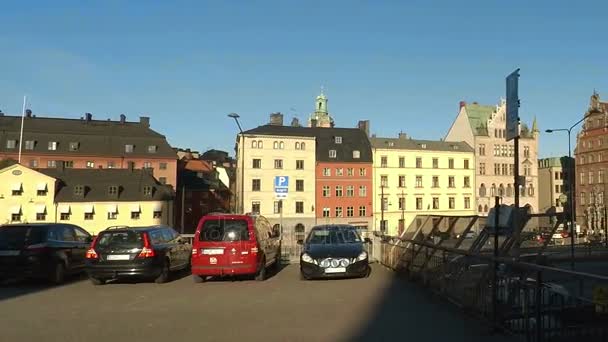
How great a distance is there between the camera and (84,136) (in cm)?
7944

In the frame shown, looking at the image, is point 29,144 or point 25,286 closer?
point 25,286

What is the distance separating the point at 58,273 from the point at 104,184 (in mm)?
56734

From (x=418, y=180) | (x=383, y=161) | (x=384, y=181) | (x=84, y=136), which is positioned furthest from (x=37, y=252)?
(x=418, y=180)

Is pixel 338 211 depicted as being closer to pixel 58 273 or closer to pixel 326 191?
pixel 326 191

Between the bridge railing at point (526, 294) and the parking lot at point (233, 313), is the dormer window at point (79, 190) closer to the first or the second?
the parking lot at point (233, 313)

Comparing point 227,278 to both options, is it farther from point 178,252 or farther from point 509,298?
point 509,298

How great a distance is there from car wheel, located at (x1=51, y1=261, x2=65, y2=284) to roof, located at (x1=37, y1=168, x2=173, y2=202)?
5422cm

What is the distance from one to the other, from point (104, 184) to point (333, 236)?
57712 mm

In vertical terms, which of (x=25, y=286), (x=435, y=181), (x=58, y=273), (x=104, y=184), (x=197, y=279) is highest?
(x=435, y=181)

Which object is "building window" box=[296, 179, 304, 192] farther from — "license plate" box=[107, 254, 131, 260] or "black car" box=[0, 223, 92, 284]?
"license plate" box=[107, 254, 131, 260]

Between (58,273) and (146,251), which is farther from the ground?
(146,251)

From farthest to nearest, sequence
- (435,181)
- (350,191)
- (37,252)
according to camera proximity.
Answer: (435,181) < (350,191) < (37,252)

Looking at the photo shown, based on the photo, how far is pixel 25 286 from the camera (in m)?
13.8

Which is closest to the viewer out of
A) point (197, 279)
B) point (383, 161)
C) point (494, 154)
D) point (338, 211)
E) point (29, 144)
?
point (197, 279)
